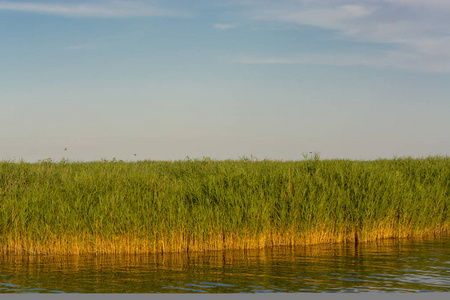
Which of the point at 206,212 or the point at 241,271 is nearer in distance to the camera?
the point at 241,271

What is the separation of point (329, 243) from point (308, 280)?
5.55m

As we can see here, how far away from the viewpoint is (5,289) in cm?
1027

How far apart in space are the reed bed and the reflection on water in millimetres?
622

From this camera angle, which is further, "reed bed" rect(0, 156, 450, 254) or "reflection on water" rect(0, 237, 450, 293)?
"reed bed" rect(0, 156, 450, 254)

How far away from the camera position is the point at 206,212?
48.9ft

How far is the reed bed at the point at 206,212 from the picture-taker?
1452 centimetres

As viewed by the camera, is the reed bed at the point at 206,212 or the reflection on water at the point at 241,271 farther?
the reed bed at the point at 206,212

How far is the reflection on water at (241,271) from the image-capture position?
10.4 meters

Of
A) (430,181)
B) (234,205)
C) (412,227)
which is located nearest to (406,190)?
(412,227)

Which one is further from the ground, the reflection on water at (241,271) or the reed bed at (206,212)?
the reed bed at (206,212)

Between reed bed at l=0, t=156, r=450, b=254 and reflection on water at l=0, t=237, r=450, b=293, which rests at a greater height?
reed bed at l=0, t=156, r=450, b=254

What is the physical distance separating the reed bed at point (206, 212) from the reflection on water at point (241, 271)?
622 mm

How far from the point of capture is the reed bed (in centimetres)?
1452

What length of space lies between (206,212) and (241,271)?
335 centimetres
